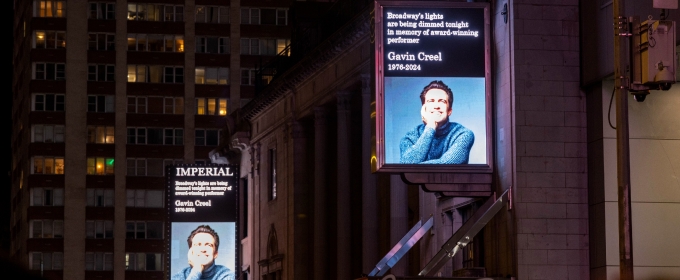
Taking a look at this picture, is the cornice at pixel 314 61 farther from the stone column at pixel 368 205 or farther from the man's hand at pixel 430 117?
the man's hand at pixel 430 117

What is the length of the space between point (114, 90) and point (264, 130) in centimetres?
5729

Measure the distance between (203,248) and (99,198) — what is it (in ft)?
191

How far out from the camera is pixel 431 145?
1053 inches

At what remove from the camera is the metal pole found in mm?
16547

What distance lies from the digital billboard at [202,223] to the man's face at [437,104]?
34.9 meters

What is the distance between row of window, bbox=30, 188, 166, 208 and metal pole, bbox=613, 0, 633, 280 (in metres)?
103

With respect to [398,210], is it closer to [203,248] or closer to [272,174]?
[272,174]

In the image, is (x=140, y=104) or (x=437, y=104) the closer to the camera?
(x=437, y=104)

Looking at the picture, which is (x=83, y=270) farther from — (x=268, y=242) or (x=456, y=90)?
(x=456, y=90)

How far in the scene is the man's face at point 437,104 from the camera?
26609 millimetres

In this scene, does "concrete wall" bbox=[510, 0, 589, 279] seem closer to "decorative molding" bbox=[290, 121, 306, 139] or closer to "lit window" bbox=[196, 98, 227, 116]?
"decorative molding" bbox=[290, 121, 306, 139]

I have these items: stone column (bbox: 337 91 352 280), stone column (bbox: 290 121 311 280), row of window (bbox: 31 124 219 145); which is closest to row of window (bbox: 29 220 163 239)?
row of window (bbox: 31 124 219 145)

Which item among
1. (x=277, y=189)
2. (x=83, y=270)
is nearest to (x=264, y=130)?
(x=277, y=189)

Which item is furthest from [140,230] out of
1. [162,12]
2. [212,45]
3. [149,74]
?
[162,12]
